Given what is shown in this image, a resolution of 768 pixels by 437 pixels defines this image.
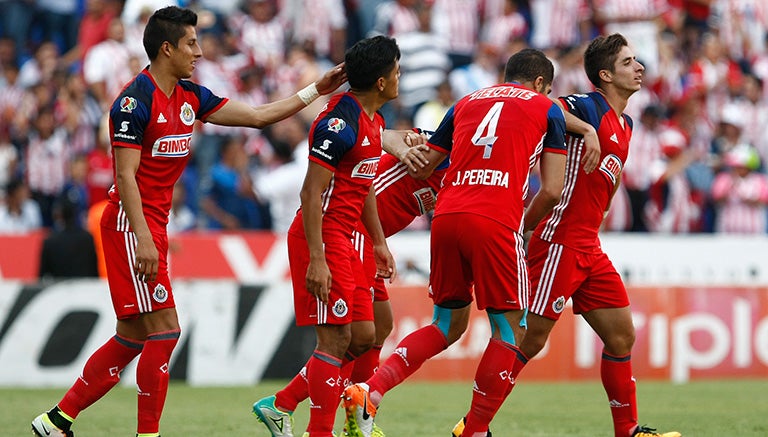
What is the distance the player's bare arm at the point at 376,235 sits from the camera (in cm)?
834

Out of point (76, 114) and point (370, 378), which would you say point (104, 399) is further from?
point (76, 114)

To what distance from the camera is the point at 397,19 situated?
64.2 feet

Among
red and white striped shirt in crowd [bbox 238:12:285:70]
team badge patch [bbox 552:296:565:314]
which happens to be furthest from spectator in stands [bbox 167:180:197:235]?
team badge patch [bbox 552:296:565:314]

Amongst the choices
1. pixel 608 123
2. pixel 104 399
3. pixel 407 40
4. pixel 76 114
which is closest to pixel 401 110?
pixel 407 40

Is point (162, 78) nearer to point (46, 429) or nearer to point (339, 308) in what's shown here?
point (339, 308)

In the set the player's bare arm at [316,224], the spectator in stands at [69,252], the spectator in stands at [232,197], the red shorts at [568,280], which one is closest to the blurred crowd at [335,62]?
the spectator in stands at [232,197]

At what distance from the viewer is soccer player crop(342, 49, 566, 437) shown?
25.3ft

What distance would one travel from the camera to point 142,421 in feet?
25.3

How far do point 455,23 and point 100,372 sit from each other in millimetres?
13372

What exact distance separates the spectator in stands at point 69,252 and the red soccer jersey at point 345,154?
7.25 metres

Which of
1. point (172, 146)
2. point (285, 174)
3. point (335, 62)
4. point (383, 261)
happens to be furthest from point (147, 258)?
point (335, 62)

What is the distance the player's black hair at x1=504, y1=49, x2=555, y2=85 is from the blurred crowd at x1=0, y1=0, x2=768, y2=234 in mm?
6460

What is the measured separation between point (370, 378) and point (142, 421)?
1.48m

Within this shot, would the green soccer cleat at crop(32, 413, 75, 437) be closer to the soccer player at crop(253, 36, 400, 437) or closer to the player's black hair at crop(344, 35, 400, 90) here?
the soccer player at crop(253, 36, 400, 437)
